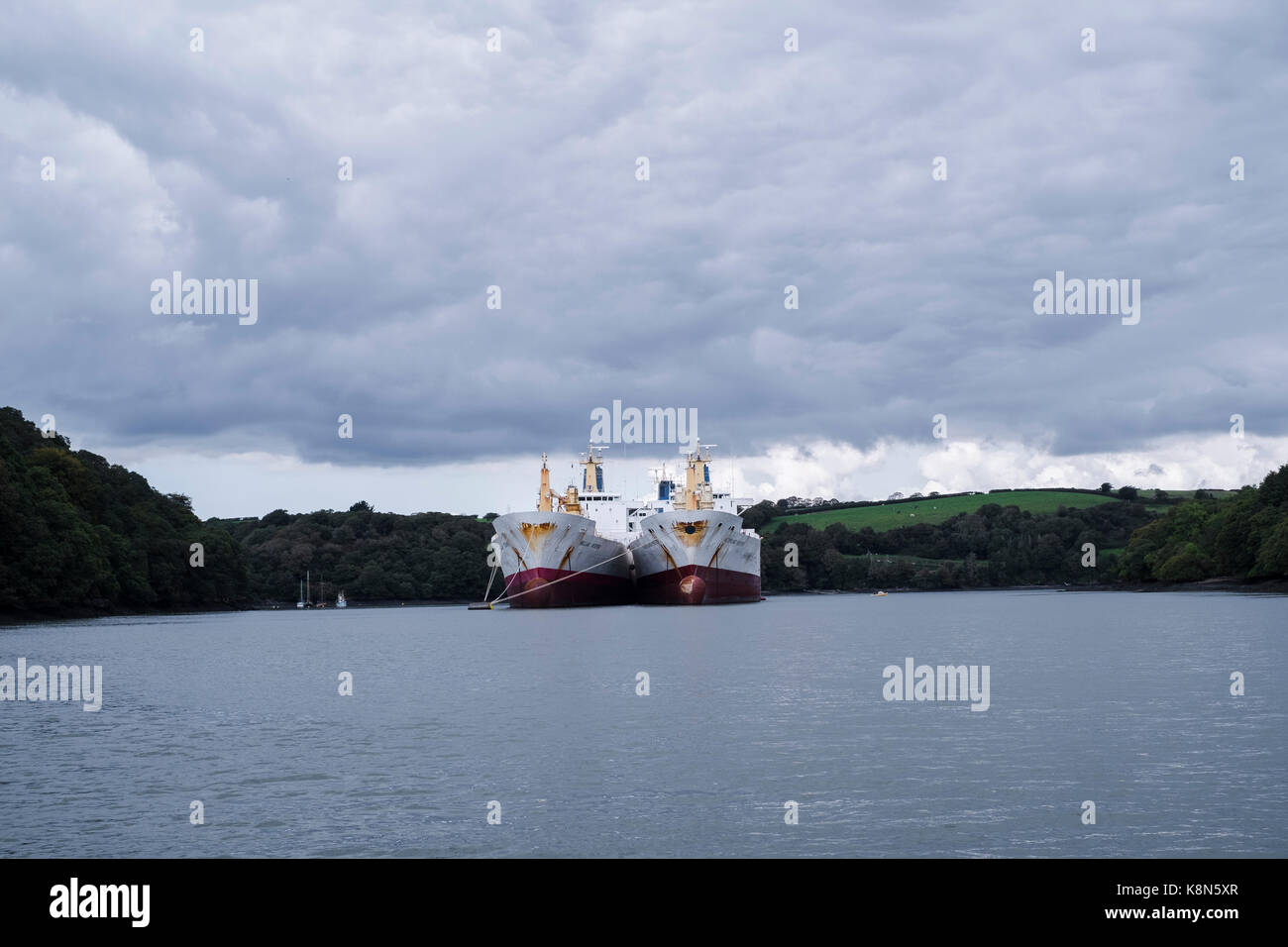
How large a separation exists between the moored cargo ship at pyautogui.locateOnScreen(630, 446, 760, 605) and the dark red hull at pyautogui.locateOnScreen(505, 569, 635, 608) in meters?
5.15

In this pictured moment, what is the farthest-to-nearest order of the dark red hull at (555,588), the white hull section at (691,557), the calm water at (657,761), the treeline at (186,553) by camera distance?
the dark red hull at (555,588)
the white hull section at (691,557)
the treeline at (186,553)
the calm water at (657,761)

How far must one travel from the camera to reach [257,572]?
196m

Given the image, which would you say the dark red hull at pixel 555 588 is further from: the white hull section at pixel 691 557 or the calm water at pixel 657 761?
the calm water at pixel 657 761

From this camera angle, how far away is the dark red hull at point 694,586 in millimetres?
108750

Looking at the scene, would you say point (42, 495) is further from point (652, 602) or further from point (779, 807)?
point (779, 807)

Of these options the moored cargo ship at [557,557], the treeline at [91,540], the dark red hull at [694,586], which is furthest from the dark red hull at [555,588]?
the treeline at [91,540]

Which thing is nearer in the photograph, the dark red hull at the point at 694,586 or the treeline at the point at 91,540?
the treeline at the point at 91,540

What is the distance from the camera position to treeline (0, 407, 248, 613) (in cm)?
8719

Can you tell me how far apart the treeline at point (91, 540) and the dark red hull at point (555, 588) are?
1490 inches

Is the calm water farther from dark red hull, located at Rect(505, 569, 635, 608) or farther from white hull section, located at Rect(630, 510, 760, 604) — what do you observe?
dark red hull, located at Rect(505, 569, 635, 608)

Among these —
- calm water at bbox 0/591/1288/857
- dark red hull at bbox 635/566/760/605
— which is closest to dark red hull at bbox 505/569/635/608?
dark red hull at bbox 635/566/760/605

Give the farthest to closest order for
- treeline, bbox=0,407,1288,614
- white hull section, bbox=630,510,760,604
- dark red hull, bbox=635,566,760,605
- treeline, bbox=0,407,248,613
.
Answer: dark red hull, bbox=635,566,760,605 < white hull section, bbox=630,510,760,604 < treeline, bbox=0,407,1288,614 < treeline, bbox=0,407,248,613

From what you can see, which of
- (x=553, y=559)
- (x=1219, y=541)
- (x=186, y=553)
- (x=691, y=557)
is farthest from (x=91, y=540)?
(x=1219, y=541)
